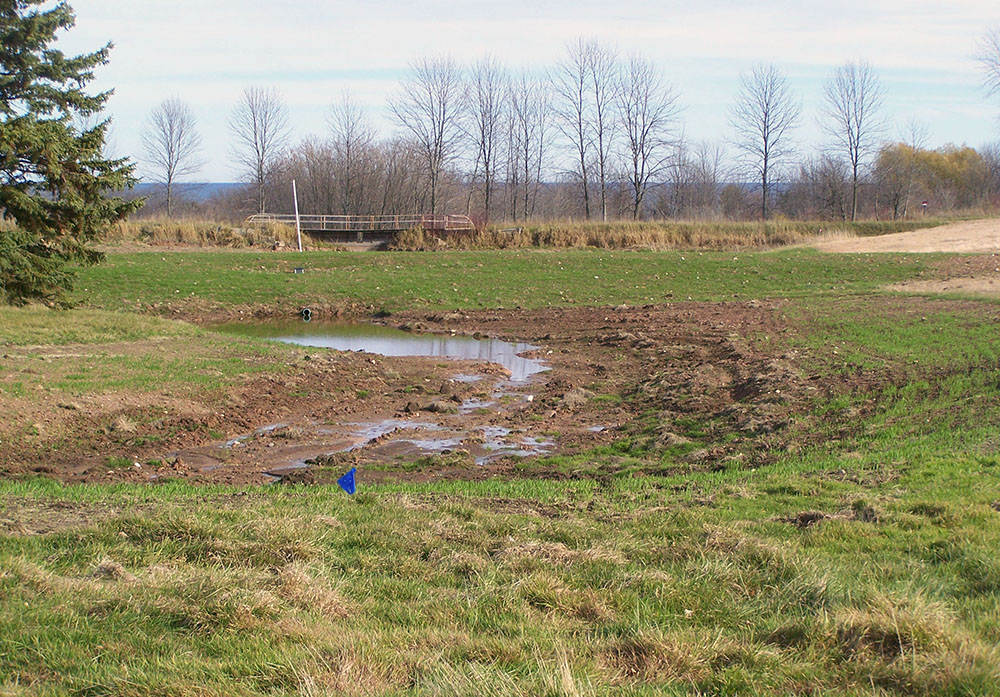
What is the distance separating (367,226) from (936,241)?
97.3 ft

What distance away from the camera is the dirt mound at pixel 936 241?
35000 millimetres

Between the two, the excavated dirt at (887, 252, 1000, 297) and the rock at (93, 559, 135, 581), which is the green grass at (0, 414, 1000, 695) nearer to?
the rock at (93, 559, 135, 581)

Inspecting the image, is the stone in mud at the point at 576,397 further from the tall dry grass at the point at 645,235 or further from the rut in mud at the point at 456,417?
the tall dry grass at the point at 645,235

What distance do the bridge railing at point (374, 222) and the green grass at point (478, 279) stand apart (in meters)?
10.6

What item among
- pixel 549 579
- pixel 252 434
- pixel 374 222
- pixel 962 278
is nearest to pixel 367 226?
pixel 374 222

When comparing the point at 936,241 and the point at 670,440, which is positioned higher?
the point at 936,241

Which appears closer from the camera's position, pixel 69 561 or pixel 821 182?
pixel 69 561

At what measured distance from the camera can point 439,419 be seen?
13344 millimetres

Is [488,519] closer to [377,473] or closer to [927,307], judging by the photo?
[377,473]

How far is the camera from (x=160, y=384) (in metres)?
13.3

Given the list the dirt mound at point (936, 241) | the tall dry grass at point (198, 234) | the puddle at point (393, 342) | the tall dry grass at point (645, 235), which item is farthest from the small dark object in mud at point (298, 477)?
the tall dry grass at point (198, 234)

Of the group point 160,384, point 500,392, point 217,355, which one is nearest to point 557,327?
point 500,392

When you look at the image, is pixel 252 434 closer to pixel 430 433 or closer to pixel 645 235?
pixel 430 433

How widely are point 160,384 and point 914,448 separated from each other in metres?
10.6
